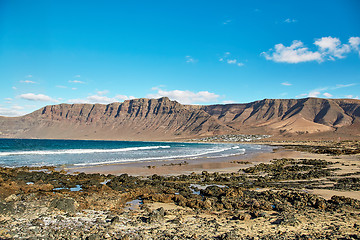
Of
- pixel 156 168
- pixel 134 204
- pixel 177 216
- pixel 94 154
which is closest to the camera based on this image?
pixel 177 216

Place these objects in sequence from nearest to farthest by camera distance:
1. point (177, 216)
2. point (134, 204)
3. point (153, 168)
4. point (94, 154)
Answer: point (177, 216)
point (134, 204)
point (153, 168)
point (94, 154)

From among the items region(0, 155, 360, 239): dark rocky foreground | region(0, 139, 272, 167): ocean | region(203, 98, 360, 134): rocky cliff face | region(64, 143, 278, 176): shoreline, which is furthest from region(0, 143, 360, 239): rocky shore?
region(203, 98, 360, 134): rocky cliff face

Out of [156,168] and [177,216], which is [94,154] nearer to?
[156,168]

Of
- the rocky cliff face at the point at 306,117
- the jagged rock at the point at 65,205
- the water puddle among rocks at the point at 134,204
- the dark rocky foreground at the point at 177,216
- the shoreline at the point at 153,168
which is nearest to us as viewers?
the dark rocky foreground at the point at 177,216

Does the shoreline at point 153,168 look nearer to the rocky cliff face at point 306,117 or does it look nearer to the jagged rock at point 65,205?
the jagged rock at point 65,205

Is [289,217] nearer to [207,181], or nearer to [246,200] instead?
[246,200]

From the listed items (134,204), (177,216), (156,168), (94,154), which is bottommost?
(94,154)

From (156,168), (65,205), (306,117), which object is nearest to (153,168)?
(156,168)

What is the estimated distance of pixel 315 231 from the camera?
702cm

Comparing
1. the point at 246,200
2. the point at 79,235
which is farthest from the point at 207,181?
the point at 79,235

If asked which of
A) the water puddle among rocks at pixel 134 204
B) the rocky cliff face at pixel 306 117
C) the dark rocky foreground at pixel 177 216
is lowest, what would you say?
the water puddle among rocks at pixel 134 204

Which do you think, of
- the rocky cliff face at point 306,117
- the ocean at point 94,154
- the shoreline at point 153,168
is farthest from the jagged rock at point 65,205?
the rocky cliff face at point 306,117

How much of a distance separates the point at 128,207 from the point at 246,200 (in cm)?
502

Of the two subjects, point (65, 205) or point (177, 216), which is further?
point (65, 205)
